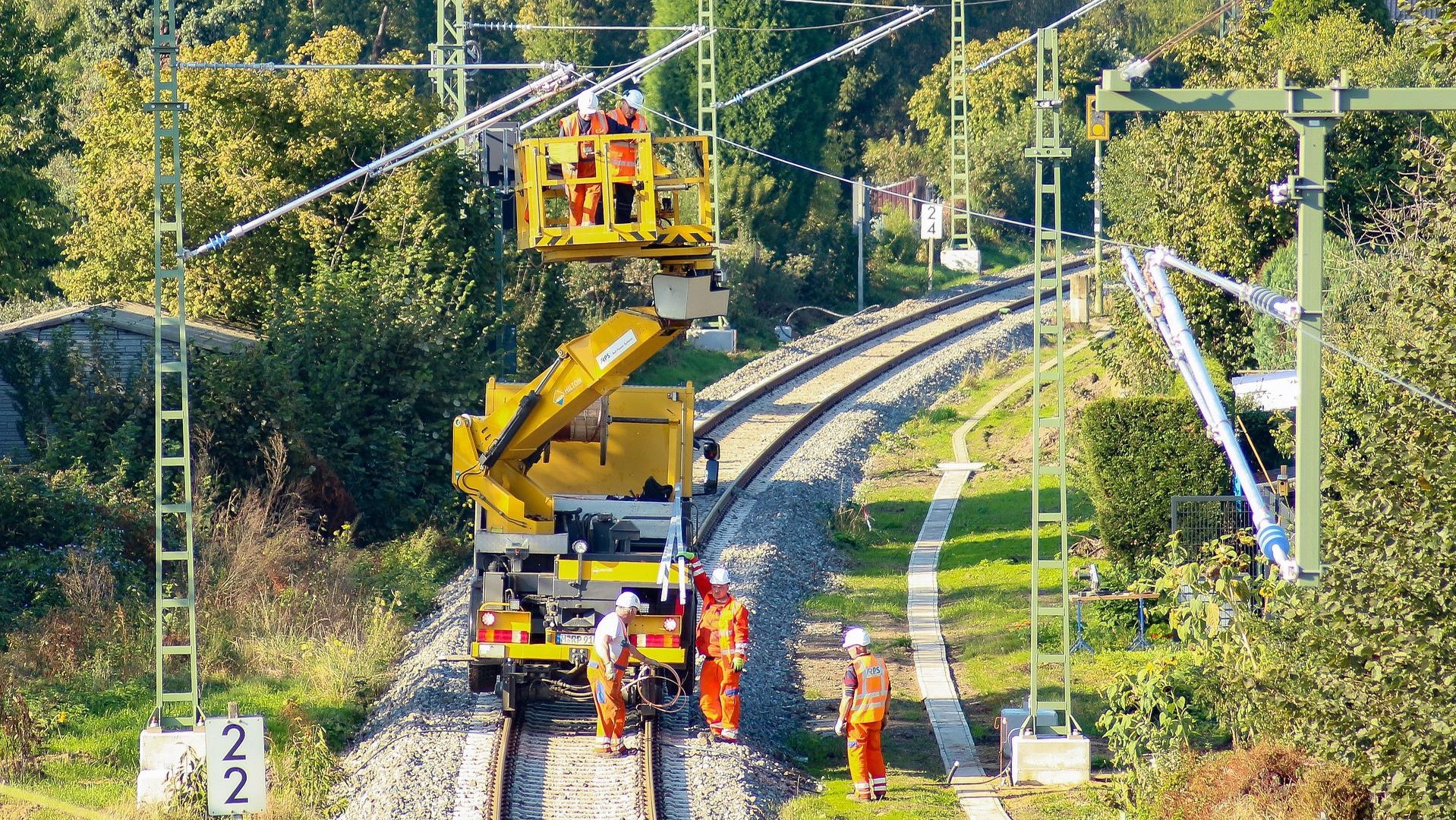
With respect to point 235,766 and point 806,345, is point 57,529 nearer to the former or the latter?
point 235,766

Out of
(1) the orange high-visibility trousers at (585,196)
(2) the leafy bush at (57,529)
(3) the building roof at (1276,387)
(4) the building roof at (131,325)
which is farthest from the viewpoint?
(4) the building roof at (131,325)

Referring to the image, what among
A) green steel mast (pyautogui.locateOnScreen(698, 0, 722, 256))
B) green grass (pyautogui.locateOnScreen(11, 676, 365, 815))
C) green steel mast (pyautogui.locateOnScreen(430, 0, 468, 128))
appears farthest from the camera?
→ green steel mast (pyautogui.locateOnScreen(698, 0, 722, 256))

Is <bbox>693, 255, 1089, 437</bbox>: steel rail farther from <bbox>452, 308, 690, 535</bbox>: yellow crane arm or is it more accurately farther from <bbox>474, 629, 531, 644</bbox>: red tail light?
<bbox>474, 629, 531, 644</bbox>: red tail light

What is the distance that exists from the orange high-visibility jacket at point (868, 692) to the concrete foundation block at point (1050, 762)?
4.38 feet

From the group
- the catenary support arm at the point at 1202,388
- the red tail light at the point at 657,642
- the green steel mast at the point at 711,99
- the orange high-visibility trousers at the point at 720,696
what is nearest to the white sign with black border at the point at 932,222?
the green steel mast at the point at 711,99

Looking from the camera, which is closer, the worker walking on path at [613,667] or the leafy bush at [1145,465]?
the worker walking on path at [613,667]

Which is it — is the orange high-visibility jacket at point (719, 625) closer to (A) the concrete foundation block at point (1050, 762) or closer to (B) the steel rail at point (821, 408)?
(A) the concrete foundation block at point (1050, 762)

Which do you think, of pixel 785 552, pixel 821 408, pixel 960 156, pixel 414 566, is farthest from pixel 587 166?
pixel 960 156

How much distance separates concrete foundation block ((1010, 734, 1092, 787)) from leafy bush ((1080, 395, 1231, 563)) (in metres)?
7.51

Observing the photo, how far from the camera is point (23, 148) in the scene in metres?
26.8

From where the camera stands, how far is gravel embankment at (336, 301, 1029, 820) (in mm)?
13250

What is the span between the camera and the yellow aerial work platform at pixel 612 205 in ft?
45.1

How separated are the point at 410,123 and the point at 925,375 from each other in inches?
503

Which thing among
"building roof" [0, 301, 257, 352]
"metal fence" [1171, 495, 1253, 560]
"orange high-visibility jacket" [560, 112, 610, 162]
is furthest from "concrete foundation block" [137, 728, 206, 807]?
"metal fence" [1171, 495, 1253, 560]
